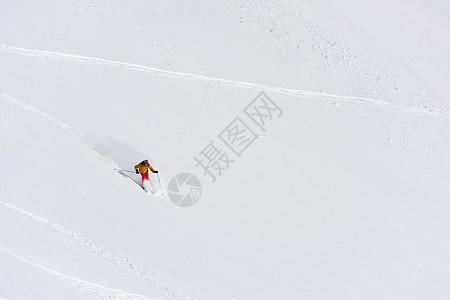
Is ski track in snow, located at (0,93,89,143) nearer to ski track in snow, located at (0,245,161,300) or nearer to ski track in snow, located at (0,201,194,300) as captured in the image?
ski track in snow, located at (0,201,194,300)

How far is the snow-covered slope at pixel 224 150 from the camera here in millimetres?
14469

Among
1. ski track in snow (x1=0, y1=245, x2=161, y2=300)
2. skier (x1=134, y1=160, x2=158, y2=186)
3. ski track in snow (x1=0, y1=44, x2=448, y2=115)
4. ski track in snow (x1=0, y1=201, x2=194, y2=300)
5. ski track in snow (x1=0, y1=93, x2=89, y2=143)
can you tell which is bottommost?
ski track in snow (x1=0, y1=245, x2=161, y2=300)

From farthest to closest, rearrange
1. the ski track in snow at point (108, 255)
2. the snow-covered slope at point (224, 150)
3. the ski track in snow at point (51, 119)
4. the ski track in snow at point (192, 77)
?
1. the ski track in snow at point (192, 77)
2. the ski track in snow at point (51, 119)
3. the snow-covered slope at point (224, 150)
4. the ski track in snow at point (108, 255)

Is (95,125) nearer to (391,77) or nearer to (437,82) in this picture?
(391,77)

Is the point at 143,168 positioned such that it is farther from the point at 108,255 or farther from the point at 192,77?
the point at 192,77

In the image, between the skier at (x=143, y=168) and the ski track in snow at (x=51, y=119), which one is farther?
the ski track in snow at (x=51, y=119)

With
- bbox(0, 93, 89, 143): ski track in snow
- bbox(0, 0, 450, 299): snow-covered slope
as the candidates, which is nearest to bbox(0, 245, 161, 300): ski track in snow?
bbox(0, 0, 450, 299): snow-covered slope

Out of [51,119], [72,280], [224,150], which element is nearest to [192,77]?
[224,150]

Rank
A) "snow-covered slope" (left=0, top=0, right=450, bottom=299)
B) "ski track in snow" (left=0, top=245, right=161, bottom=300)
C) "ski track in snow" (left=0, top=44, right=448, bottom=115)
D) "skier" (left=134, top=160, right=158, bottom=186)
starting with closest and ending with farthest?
"ski track in snow" (left=0, top=245, right=161, bottom=300) → "snow-covered slope" (left=0, top=0, right=450, bottom=299) → "skier" (left=134, top=160, right=158, bottom=186) → "ski track in snow" (left=0, top=44, right=448, bottom=115)

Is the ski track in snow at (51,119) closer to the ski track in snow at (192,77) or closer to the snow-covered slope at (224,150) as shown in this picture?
the snow-covered slope at (224,150)

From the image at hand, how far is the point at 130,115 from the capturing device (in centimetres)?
1784

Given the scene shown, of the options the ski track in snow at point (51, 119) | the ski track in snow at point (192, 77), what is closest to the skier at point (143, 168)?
the ski track in snow at point (51, 119)

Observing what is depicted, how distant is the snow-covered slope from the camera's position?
1447cm

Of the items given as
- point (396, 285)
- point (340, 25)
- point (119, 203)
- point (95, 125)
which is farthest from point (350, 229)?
point (340, 25)
